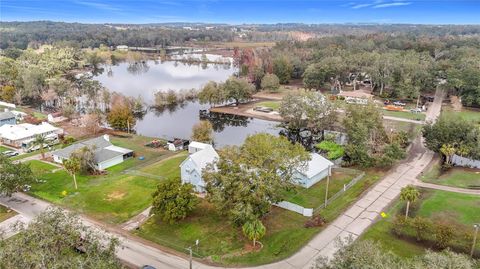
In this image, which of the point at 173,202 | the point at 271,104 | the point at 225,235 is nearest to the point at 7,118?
the point at 173,202

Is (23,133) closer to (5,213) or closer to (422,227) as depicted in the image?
(5,213)

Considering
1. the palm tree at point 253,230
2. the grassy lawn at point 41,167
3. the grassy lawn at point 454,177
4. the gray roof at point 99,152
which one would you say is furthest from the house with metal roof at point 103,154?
the grassy lawn at point 454,177

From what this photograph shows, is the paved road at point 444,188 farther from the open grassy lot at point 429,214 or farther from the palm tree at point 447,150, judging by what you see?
the palm tree at point 447,150

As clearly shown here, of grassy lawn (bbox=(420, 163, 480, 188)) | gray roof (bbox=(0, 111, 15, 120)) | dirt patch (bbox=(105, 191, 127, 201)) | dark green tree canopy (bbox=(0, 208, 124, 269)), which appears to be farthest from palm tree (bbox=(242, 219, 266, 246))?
gray roof (bbox=(0, 111, 15, 120))

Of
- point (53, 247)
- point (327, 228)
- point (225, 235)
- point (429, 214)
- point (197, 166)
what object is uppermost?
point (53, 247)

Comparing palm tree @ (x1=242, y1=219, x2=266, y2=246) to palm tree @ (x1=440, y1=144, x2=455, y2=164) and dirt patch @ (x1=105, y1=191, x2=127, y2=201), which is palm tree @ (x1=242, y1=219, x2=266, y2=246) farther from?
palm tree @ (x1=440, y1=144, x2=455, y2=164)

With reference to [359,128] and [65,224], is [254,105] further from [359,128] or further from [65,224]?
[65,224]
